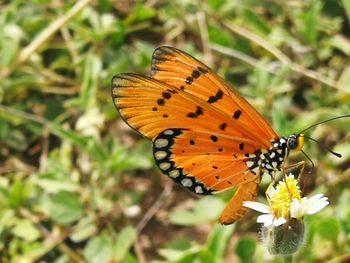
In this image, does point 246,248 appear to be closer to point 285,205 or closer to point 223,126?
point 223,126

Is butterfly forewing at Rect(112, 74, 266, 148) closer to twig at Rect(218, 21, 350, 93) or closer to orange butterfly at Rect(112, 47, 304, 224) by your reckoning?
orange butterfly at Rect(112, 47, 304, 224)

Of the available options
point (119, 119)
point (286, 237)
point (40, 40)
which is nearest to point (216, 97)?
point (286, 237)

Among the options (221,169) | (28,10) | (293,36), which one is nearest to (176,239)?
(221,169)

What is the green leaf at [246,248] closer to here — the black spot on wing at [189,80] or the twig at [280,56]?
the black spot on wing at [189,80]

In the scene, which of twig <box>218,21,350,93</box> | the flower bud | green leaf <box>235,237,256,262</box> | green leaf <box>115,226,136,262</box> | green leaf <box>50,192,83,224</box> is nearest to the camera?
the flower bud

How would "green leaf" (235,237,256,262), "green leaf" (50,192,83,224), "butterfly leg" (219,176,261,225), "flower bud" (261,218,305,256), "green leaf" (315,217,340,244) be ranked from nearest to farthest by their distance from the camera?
"flower bud" (261,218,305,256)
"butterfly leg" (219,176,261,225)
"green leaf" (315,217,340,244)
"green leaf" (235,237,256,262)
"green leaf" (50,192,83,224)

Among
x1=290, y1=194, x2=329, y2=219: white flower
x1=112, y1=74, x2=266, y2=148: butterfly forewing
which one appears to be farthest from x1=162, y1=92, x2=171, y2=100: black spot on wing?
x1=290, y1=194, x2=329, y2=219: white flower

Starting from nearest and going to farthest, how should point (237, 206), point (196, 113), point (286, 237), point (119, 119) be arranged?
point (286, 237)
point (237, 206)
point (196, 113)
point (119, 119)
